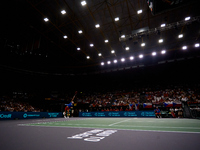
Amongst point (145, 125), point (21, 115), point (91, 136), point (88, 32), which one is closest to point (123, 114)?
point (145, 125)

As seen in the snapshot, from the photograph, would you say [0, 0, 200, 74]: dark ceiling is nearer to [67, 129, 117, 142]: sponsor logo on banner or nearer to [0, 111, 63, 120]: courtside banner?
[67, 129, 117, 142]: sponsor logo on banner

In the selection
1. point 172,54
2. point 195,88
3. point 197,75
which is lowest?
point 195,88

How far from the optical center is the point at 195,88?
23.6 meters

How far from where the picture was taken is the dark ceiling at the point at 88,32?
1498cm

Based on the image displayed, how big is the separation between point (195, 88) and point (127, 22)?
62.7 feet

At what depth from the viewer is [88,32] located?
19.7 meters

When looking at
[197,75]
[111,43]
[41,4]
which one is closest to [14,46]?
[41,4]

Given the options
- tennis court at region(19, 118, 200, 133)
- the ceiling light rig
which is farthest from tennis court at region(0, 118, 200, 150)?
the ceiling light rig

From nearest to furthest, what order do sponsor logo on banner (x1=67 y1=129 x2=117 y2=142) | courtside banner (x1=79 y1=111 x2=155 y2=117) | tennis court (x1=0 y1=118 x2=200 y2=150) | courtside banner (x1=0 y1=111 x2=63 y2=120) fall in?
1. tennis court (x1=0 y1=118 x2=200 y2=150)
2. sponsor logo on banner (x1=67 y1=129 x2=117 y2=142)
3. courtside banner (x1=0 y1=111 x2=63 y2=120)
4. courtside banner (x1=79 y1=111 x2=155 y2=117)

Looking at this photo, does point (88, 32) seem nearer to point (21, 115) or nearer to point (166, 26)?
point (166, 26)

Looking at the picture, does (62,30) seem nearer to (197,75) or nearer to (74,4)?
(74,4)

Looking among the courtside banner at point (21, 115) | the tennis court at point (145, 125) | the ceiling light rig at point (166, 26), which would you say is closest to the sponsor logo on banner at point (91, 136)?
the tennis court at point (145, 125)

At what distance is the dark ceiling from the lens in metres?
15.0

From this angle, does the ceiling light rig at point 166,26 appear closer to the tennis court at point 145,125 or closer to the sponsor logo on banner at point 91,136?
the tennis court at point 145,125
